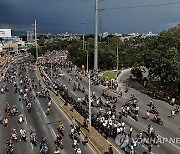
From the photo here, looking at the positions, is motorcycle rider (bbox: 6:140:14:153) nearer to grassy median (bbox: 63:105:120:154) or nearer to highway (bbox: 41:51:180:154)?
grassy median (bbox: 63:105:120:154)

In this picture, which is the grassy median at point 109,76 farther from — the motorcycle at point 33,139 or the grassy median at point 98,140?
the motorcycle at point 33,139

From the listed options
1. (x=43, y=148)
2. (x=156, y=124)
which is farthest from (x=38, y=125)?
(x=156, y=124)

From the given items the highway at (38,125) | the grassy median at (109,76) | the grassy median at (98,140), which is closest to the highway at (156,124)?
the grassy median at (98,140)

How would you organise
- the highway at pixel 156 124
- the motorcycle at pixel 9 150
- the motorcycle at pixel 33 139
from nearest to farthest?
1. the motorcycle at pixel 9 150
2. the highway at pixel 156 124
3. the motorcycle at pixel 33 139

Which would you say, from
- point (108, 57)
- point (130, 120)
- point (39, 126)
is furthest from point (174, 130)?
point (108, 57)

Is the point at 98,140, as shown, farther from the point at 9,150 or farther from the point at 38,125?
the point at 38,125

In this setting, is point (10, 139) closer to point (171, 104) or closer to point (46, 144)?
point (46, 144)

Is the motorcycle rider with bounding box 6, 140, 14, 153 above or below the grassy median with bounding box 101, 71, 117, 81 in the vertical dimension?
below

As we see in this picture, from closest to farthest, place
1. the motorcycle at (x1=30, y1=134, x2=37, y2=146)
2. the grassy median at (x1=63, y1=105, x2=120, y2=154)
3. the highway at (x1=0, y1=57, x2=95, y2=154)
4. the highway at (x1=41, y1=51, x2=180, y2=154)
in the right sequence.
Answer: the highway at (x1=41, y1=51, x2=180, y2=154), the grassy median at (x1=63, y1=105, x2=120, y2=154), the highway at (x1=0, y1=57, x2=95, y2=154), the motorcycle at (x1=30, y1=134, x2=37, y2=146)

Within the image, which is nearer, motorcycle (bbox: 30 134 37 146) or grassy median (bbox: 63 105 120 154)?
grassy median (bbox: 63 105 120 154)

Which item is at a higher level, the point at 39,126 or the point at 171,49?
the point at 171,49

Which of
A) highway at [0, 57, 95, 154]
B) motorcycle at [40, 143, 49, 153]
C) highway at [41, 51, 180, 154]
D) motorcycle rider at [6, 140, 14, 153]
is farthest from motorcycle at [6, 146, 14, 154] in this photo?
highway at [41, 51, 180, 154]
